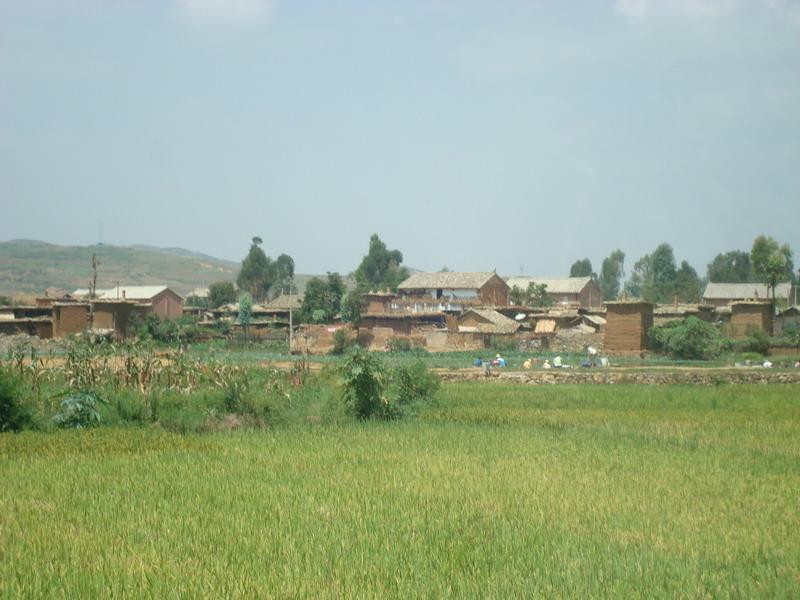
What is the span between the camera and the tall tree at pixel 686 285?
102 meters

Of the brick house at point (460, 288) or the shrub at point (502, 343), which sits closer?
the shrub at point (502, 343)

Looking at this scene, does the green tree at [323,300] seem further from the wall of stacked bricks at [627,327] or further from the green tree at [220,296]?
the wall of stacked bricks at [627,327]

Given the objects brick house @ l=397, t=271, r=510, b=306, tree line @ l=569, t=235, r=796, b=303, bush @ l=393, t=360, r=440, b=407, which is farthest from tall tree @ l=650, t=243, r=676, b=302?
bush @ l=393, t=360, r=440, b=407

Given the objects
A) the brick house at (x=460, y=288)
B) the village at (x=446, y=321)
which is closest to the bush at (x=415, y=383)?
the village at (x=446, y=321)

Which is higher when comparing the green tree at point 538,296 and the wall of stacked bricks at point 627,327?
the green tree at point 538,296

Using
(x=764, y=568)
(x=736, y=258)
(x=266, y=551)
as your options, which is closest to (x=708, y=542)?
(x=764, y=568)

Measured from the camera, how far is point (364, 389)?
74.2 feet

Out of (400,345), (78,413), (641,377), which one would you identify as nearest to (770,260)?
(400,345)

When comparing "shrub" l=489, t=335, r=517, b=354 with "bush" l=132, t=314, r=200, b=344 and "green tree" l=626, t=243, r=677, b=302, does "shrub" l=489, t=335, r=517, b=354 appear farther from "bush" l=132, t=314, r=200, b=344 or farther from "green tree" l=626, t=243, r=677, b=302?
"green tree" l=626, t=243, r=677, b=302

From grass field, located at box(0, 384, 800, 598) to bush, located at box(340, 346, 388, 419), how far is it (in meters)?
2.95

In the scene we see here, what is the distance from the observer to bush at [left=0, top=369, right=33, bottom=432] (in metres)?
19.3

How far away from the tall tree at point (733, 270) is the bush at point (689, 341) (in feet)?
204

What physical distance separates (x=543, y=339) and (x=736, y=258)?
222 ft

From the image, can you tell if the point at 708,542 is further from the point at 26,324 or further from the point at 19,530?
the point at 26,324
